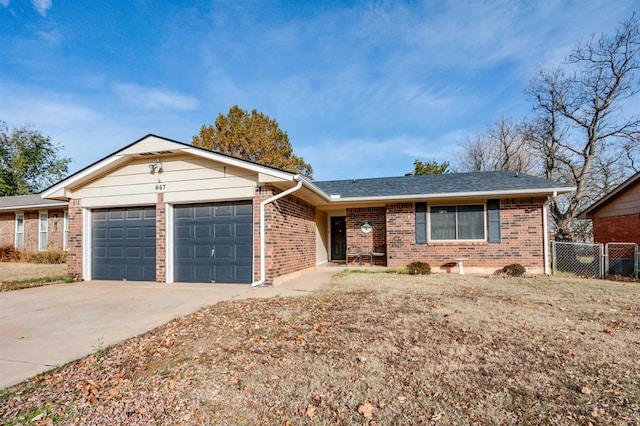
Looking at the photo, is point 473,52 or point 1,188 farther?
point 1,188

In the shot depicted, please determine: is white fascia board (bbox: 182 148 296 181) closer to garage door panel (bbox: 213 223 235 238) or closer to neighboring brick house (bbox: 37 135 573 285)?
neighboring brick house (bbox: 37 135 573 285)

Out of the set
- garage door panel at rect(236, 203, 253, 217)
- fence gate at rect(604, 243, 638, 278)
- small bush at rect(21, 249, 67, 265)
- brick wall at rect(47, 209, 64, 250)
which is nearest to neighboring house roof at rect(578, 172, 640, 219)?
fence gate at rect(604, 243, 638, 278)

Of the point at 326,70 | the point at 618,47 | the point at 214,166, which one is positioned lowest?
the point at 214,166

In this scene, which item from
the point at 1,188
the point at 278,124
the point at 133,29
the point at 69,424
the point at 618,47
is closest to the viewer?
the point at 69,424

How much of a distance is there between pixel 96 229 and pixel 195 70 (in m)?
6.14

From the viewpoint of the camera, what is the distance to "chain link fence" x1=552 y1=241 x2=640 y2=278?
9577 millimetres

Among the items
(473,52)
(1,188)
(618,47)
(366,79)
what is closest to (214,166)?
(366,79)

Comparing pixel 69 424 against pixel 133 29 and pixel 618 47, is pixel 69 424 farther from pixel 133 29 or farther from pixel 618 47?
pixel 618 47

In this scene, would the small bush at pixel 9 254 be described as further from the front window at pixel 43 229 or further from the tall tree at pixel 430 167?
the tall tree at pixel 430 167

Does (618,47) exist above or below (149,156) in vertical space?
above

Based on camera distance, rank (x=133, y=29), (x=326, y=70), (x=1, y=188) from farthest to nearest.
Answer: (x=1, y=188), (x=326, y=70), (x=133, y=29)

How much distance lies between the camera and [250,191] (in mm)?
8180

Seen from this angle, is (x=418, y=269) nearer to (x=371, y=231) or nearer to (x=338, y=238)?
(x=371, y=231)

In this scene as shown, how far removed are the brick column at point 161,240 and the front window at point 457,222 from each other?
821 cm
